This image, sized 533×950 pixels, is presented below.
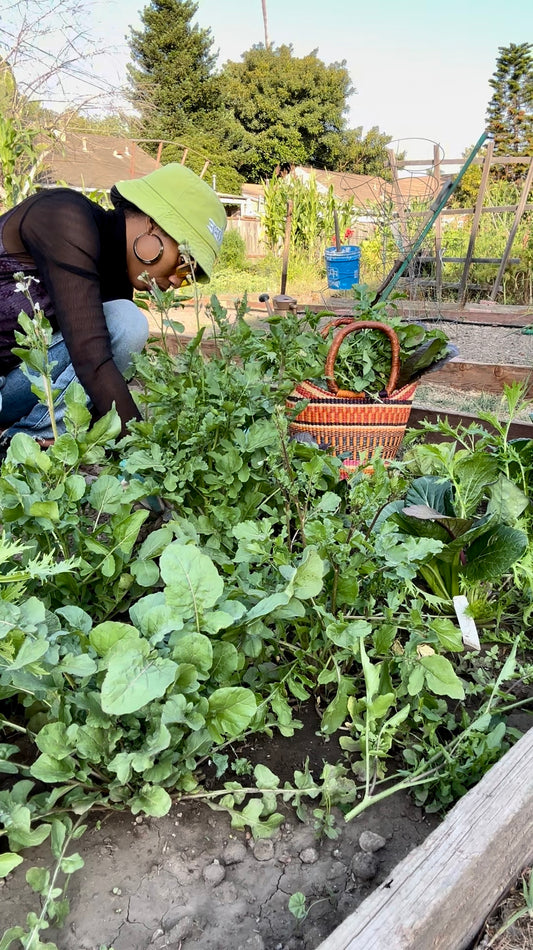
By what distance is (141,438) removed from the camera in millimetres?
1348

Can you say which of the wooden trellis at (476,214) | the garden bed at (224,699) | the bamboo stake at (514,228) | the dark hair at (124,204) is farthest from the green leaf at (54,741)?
the bamboo stake at (514,228)

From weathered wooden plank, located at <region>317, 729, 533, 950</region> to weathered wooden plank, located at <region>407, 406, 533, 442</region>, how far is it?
1266 mm

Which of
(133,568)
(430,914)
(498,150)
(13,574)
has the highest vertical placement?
(498,150)

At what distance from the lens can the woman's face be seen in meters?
2.00

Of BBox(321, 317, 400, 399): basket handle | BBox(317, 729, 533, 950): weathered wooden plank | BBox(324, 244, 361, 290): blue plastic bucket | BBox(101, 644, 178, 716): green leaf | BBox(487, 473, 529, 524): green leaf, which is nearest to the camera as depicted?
BBox(317, 729, 533, 950): weathered wooden plank

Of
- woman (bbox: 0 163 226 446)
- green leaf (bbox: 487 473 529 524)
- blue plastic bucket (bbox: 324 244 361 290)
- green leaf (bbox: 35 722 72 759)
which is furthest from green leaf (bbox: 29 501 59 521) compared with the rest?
blue plastic bucket (bbox: 324 244 361 290)

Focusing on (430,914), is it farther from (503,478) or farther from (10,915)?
(503,478)

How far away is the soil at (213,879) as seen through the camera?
0.80 meters

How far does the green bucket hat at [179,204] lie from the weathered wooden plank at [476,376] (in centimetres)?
149

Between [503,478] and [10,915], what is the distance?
120cm

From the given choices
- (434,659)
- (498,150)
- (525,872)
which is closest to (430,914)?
(525,872)

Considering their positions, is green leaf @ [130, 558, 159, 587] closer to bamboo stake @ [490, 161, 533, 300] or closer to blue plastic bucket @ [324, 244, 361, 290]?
bamboo stake @ [490, 161, 533, 300]

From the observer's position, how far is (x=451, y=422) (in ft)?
7.47

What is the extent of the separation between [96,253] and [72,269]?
0.10m
